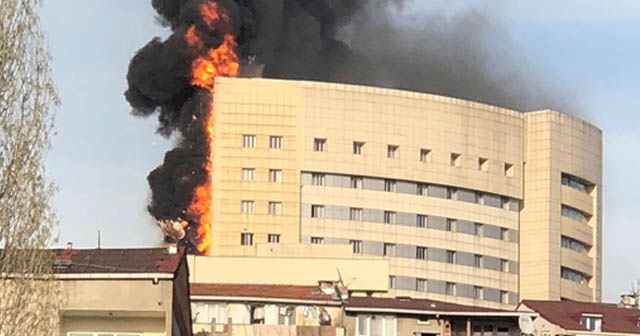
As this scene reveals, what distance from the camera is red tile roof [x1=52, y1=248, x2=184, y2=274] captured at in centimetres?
5888

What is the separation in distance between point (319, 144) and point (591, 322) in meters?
58.1

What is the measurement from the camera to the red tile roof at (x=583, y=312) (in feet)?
431

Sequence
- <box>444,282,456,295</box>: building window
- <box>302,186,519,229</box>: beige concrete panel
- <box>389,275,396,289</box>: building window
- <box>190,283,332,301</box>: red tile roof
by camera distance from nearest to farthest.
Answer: <box>190,283,332,301</box>: red tile roof → <box>389,275,396,289</box>: building window → <box>302,186,519,229</box>: beige concrete panel → <box>444,282,456,295</box>: building window

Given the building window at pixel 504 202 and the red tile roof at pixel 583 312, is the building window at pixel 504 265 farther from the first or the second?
the red tile roof at pixel 583 312

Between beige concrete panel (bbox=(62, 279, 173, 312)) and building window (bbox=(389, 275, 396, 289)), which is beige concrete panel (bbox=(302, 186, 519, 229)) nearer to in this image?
building window (bbox=(389, 275, 396, 289))

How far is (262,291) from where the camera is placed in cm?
13712

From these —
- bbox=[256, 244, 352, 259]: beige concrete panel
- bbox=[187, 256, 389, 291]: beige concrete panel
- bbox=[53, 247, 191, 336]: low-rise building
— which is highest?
bbox=[256, 244, 352, 259]: beige concrete panel

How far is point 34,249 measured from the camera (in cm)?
5406

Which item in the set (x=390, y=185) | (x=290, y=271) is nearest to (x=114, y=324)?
(x=290, y=271)

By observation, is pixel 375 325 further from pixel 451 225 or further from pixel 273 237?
pixel 451 225

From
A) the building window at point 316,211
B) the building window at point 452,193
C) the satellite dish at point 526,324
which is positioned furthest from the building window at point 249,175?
the satellite dish at point 526,324

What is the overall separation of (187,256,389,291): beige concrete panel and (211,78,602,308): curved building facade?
12320 mm

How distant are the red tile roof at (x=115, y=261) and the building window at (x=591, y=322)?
2817 inches

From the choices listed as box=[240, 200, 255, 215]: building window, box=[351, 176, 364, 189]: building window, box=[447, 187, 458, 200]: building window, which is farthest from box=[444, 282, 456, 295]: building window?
box=[240, 200, 255, 215]: building window
